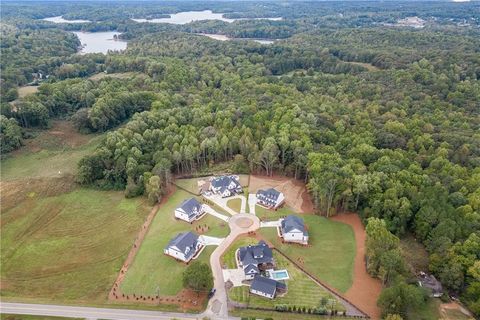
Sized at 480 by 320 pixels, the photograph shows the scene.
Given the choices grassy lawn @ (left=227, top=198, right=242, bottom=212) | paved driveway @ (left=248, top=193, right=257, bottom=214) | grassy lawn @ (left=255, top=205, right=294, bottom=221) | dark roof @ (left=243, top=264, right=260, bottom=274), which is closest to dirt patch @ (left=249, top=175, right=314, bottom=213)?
grassy lawn @ (left=255, top=205, right=294, bottom=221)

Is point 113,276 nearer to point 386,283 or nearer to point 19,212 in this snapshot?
point 19,212

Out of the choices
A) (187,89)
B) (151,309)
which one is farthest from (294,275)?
(187,89)

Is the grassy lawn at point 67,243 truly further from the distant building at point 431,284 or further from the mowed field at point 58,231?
the distant building at point 431,284

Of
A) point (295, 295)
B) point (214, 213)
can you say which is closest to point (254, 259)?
point (295, 295)

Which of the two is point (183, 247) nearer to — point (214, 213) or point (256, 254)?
point (256, 254)

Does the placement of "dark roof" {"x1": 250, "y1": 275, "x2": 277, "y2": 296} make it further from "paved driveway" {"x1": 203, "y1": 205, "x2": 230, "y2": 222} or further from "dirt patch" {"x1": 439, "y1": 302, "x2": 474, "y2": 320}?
"dirt patch" {"x1": 439, "y1": 302, "x2": 474, "y2": 320}

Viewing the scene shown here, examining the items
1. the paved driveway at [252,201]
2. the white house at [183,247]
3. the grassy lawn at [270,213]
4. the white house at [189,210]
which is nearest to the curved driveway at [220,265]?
the grassy lawn at [270,213]
